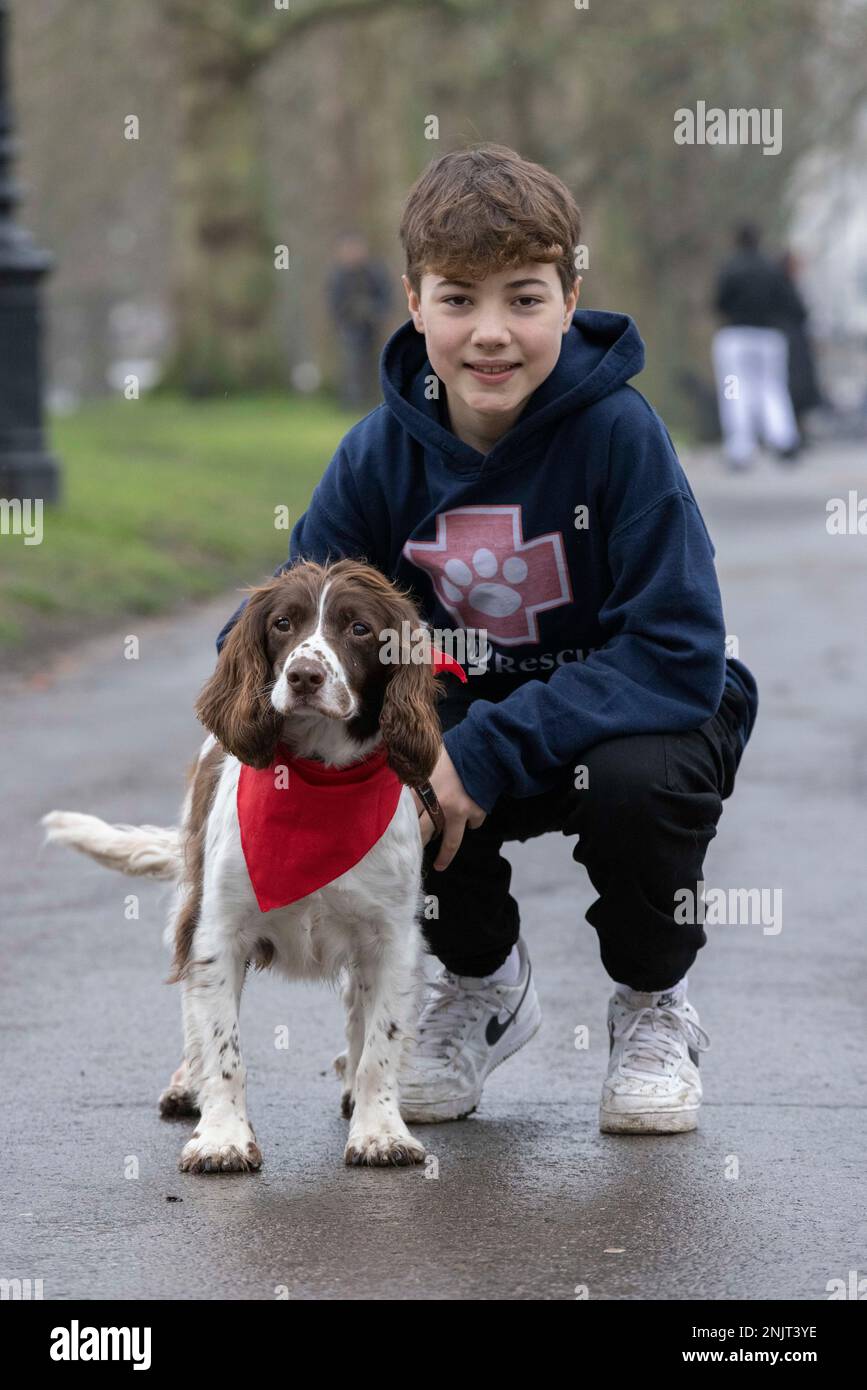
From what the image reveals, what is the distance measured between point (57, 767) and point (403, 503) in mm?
4087

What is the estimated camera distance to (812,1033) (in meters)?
5.21

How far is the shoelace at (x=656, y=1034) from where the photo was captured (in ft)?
14.9

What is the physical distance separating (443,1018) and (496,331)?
4.72 feet

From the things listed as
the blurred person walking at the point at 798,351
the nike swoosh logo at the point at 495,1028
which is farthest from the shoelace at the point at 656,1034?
the blurred person walking at the point at 798,351

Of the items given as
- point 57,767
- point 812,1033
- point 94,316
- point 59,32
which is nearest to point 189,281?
point 59,32

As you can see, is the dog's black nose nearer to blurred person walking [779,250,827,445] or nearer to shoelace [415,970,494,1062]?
shoelace [415,970,494,1062]

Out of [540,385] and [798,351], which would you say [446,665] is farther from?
[798,351]

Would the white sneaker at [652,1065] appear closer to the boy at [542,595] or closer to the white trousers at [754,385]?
the boy at [542,595]

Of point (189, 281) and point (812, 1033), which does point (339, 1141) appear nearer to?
point (812, 1033)

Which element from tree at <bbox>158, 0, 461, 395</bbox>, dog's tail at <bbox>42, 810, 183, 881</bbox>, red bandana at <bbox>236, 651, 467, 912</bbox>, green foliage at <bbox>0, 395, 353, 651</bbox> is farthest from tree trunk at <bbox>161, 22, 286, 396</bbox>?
red bandana at <bbox>236, 651, 467, 912</bbox>

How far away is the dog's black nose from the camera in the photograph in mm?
4016

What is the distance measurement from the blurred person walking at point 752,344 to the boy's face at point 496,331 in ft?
64.4

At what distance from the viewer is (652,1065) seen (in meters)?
4.52
